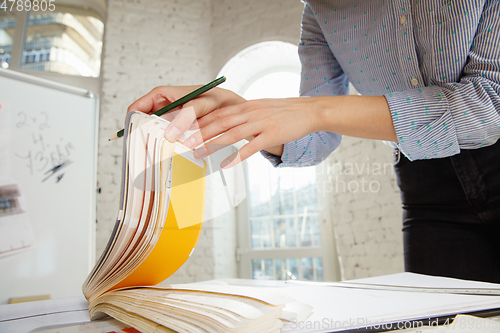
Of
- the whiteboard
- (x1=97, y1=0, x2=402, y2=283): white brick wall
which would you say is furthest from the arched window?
the whiteboard

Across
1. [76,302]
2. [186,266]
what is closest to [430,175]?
[76,302]

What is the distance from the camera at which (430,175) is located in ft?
2.15

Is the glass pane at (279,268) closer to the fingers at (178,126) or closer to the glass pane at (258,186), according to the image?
the glass pane at (258,186)

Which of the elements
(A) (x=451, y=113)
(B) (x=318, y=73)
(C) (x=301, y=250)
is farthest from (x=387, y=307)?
(C) (x=301, y=250)

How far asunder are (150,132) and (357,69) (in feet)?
1.81

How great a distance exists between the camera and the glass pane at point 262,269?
9.48 ft

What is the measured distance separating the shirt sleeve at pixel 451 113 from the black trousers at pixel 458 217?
99 millimetres

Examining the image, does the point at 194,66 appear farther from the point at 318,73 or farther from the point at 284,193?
the point at 318,73

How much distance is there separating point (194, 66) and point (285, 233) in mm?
1861

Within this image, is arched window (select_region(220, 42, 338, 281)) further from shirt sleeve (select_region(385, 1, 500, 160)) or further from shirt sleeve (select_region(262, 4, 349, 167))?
shirt sleeve (select_region(385, 1, 500, 160))

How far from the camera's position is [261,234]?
2998mm

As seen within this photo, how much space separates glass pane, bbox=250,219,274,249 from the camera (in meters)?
2.96

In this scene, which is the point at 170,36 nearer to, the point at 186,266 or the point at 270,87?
the point at 270,87

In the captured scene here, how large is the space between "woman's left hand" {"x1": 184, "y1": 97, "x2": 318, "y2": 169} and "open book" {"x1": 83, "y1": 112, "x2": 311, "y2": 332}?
4cm
